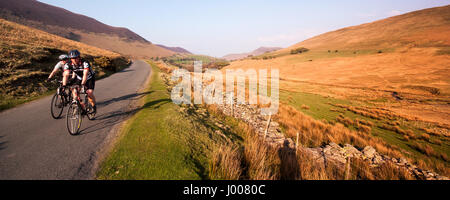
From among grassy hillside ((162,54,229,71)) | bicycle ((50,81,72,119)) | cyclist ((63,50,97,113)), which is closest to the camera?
cyclist ((63,50,97,113))

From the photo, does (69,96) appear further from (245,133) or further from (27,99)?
(245,133)

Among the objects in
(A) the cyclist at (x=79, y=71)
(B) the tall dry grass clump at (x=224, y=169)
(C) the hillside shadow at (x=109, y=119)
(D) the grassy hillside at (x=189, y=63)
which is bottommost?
(B) the tall dry grass clump at (x=224, y=169)

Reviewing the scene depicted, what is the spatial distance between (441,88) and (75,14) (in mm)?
236458

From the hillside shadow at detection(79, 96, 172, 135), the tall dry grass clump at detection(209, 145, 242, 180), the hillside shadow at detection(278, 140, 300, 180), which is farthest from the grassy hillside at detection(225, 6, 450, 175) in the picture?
the hillside shadow at detection(79, 96, 172, 135)

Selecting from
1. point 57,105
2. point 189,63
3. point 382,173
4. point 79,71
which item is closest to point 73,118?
point 79,71

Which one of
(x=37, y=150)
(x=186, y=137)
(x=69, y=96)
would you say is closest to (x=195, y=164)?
(x=186, y=137)

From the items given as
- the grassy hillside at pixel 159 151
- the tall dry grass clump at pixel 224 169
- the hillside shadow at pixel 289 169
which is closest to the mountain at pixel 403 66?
the hillside shadow at pixel 289 169

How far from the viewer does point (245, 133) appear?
8.24 metres

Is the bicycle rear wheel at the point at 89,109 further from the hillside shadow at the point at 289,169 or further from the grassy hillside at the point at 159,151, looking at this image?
the hillside shadow at the point at 289,169

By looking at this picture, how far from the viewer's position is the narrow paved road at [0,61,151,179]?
311 centimetres

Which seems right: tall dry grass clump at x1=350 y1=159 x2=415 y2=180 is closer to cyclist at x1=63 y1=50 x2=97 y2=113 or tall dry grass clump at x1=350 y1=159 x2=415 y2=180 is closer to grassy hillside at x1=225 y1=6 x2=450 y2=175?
grassy hillside at x1=225 y1=6 x2=450 y2=175

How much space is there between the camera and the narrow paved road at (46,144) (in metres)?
3.11

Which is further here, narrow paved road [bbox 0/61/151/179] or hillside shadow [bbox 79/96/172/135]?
hillside shadow [bbox 79/96/172/135]
